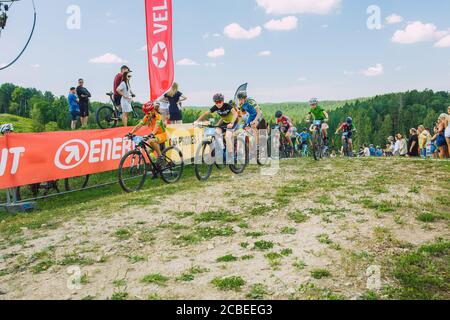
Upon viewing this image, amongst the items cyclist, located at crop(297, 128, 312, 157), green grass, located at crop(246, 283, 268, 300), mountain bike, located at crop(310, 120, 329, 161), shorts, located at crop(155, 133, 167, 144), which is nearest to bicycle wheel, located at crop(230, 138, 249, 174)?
shorts, located at crop(155, 133, 167, 144)

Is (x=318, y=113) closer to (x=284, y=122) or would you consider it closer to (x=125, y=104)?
(x=284, y=122)

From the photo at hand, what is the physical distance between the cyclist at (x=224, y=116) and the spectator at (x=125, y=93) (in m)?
5.24

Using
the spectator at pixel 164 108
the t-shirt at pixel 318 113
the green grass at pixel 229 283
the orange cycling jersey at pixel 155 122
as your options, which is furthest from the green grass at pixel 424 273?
the spectator at pixel 164 108

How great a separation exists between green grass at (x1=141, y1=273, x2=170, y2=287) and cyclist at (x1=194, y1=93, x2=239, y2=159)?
266 inches

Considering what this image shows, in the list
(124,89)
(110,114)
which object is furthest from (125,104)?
(110,114)

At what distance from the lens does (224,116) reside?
444 inches

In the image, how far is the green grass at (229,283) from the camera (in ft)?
14.3
